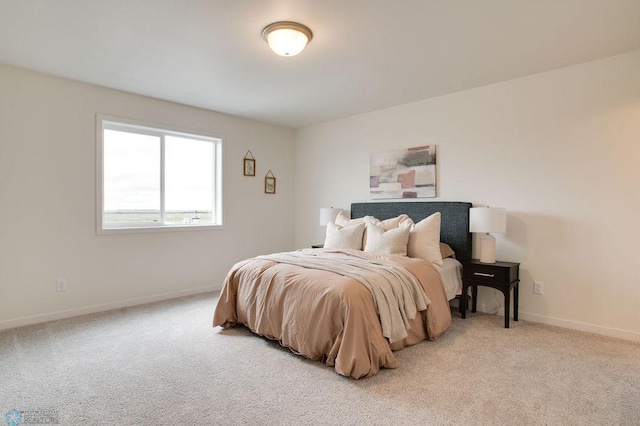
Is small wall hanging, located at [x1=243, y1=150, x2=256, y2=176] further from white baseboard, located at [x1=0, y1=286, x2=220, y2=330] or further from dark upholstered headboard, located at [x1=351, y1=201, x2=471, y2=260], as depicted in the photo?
dark upholstered headboard, located at [x1=351, y1=201, x2=471, y2=260]

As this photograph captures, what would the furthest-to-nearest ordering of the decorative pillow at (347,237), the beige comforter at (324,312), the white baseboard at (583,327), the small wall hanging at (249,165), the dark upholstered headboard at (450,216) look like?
the small wall hanging at (249,165), the decorative pillow at (347,237), the dark upholstered headboard at (450,216), the white baseboard at (583,327), the beige comforter at (324,312)

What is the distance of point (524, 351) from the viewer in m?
2.70

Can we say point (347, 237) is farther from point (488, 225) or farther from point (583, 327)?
point (583, 327)

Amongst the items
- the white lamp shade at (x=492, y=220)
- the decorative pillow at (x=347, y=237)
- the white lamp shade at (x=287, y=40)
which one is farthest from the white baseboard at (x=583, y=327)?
the white lamp shade at (x=287, y=40)

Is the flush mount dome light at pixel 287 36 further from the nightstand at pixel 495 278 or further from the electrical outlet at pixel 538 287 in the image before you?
the electrical outlet at pixel 538 287

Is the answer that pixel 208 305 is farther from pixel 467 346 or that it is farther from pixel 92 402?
pixel 467 346

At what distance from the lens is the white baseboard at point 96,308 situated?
10.7ft

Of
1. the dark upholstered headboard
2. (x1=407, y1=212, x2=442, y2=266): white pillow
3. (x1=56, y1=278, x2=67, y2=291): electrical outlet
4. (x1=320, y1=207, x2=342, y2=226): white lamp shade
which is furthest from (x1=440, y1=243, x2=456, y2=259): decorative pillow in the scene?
(x1=56, y1=278, x2=67, y2=291): electrical outlet

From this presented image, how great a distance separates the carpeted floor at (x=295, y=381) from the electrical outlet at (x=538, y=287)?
0.39 meters

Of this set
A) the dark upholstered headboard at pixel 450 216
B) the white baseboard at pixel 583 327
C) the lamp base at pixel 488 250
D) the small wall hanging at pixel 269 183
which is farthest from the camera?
the small wall hanging at pixel 269 183

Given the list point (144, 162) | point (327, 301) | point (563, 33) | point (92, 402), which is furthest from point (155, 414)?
point (563, 33)

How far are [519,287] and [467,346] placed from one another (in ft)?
3.88

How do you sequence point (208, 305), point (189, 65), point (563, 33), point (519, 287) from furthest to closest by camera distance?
point (208, 305) → point (519, 287) → point (189, 65) → point (563, 33)

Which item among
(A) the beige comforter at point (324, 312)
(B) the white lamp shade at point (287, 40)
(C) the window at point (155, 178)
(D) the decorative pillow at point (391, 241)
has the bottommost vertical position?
(A) the beige comforter at point (324, 312)
